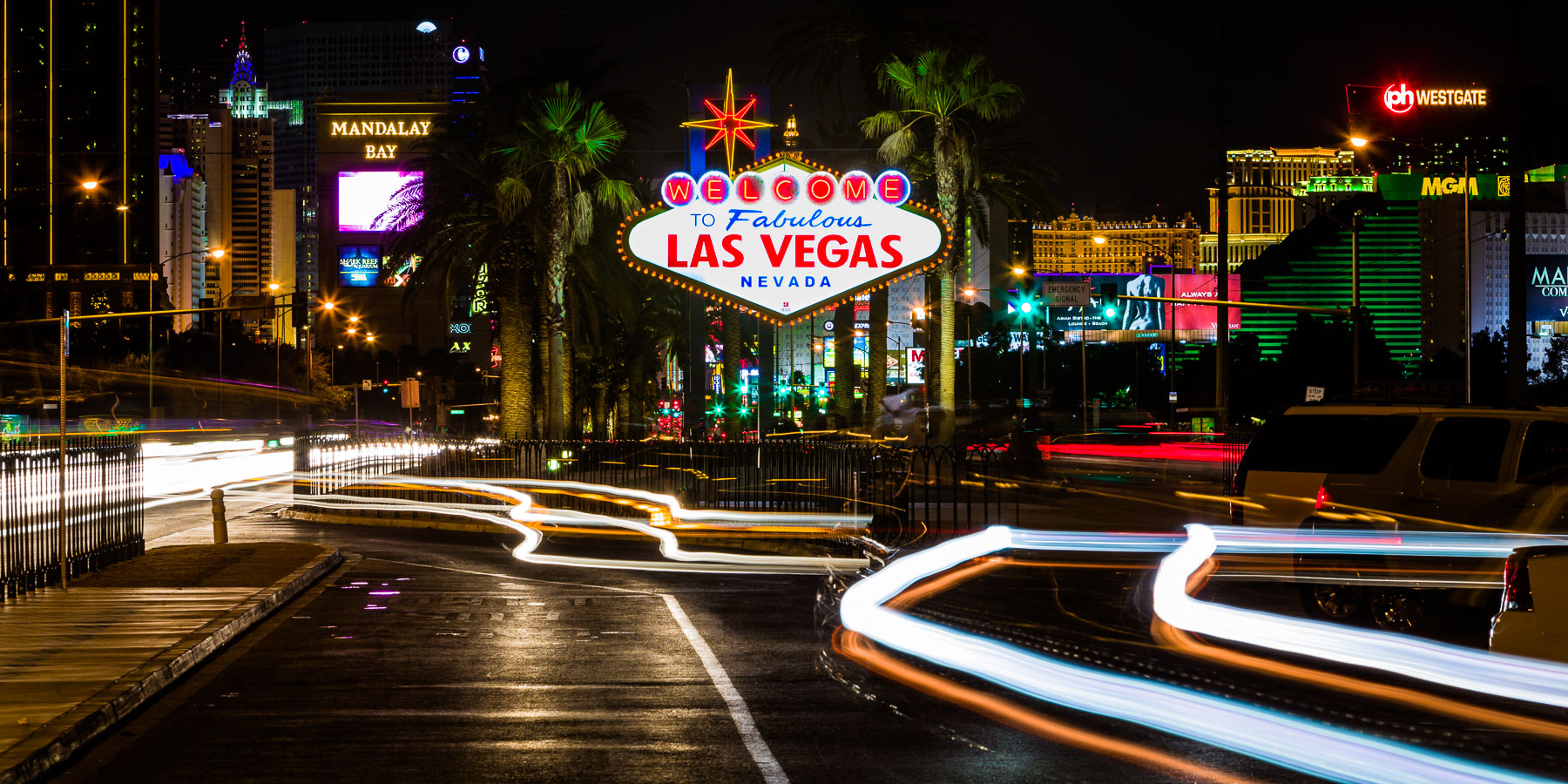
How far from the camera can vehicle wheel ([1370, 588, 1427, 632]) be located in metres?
12.1

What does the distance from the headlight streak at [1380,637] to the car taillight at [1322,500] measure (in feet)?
1.33

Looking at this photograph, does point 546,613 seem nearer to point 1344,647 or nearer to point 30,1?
point 1344,647

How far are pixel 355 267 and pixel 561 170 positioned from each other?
392ft

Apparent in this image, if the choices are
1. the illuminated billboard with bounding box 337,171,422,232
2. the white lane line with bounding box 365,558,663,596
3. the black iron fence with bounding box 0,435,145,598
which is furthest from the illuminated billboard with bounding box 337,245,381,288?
the black iron fence with bounding box 0,435,145,598

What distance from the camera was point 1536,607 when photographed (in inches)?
306

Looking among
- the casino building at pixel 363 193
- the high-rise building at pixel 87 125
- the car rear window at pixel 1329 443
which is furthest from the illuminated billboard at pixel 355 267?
the car rear window at pixel 1329 443

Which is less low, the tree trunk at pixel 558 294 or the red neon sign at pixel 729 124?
the red neon sign at pixel 729 124

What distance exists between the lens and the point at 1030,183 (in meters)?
35.6

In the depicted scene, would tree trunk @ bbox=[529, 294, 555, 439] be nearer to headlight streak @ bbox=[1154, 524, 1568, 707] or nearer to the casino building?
headlight streak @ bbox=[1154, 524, 1568, 707]

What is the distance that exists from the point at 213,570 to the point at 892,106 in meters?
23.1

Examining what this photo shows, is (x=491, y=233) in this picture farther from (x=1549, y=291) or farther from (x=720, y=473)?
(x=1549, y=291)

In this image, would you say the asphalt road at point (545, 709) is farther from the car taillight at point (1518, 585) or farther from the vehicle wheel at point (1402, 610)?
the vehicle wheel at point (1402, 610)

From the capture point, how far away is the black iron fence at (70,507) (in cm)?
1324

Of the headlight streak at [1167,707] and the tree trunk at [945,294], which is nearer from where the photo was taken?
the headlight streak at [1167,707]
